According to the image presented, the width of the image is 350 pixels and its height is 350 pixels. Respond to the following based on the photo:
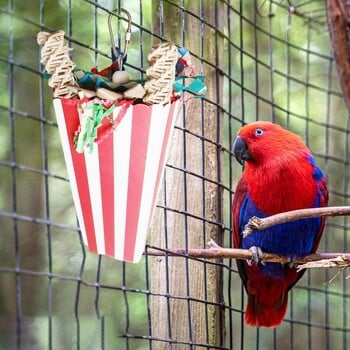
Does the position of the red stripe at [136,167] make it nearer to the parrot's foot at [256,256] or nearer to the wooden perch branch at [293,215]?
the wooden perch branch at [293,215]

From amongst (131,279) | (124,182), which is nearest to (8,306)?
(131,279)

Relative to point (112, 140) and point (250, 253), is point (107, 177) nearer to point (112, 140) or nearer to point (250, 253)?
point (112, 140)

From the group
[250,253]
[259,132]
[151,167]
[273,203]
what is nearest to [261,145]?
[259,132]

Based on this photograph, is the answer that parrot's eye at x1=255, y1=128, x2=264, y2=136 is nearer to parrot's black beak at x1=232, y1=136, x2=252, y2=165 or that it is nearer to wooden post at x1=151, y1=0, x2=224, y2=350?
parrot's black beak at x1=232, y1=136, x2=252, y2=165

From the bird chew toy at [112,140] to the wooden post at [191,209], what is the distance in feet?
2.84

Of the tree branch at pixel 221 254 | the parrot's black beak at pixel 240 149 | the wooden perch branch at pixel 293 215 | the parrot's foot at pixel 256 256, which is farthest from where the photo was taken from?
the parrot's black beak at pixel 240 149

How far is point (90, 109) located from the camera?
80.7 inches

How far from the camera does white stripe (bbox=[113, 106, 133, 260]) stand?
6.75 feet

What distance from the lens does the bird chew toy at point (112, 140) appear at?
80.7 inches

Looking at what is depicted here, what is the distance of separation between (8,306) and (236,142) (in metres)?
2.04

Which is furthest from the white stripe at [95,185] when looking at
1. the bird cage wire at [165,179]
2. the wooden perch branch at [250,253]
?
the wooden perch branch at [250,253]

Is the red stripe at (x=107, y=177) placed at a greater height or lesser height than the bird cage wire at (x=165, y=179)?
lesser

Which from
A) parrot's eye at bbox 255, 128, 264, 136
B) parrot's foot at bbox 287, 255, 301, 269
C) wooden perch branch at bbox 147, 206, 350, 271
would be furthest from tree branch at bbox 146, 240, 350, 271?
parrot's eye at bbox 255, 128, 264, 136

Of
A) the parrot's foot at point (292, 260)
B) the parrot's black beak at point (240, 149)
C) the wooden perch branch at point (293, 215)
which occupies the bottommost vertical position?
the wooden perch branch at point (293, 215)
